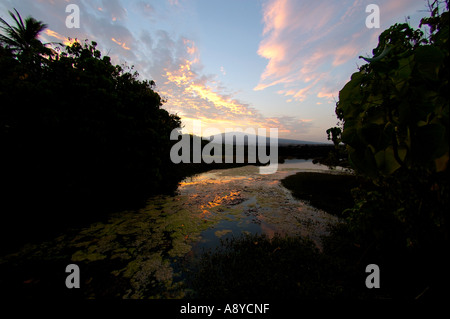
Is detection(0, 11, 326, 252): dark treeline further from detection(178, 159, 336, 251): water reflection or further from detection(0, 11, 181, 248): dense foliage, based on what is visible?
detection(178, 159, 336, 251): water reflection

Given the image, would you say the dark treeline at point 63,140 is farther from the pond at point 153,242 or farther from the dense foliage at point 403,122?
the dense foliage at point 403,122

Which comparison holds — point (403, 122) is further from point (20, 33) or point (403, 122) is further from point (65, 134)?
point (20, 33)

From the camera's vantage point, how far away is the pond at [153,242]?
3.48 meters

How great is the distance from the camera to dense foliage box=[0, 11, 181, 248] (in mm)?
5051

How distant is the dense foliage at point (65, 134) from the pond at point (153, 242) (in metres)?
1.92

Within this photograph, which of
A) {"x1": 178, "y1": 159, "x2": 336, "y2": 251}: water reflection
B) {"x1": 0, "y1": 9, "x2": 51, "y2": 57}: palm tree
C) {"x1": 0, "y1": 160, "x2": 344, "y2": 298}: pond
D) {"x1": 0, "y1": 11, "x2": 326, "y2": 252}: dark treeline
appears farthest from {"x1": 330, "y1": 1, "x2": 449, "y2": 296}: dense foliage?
{"x1": 0, "y1": 9, "x2": 51, "y2": 57}: palm tree

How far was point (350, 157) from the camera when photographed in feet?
3.19

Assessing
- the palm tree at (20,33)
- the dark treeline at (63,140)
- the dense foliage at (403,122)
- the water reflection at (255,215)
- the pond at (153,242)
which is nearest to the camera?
the dense foliage at (403,122)

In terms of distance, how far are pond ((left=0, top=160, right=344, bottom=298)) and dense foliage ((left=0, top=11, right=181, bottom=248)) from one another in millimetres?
1920

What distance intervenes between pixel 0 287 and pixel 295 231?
24.4 feet

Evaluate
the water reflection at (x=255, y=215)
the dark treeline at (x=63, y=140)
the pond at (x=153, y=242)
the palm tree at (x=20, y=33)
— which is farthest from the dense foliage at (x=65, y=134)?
the palm tree at (x=20, y=33)
